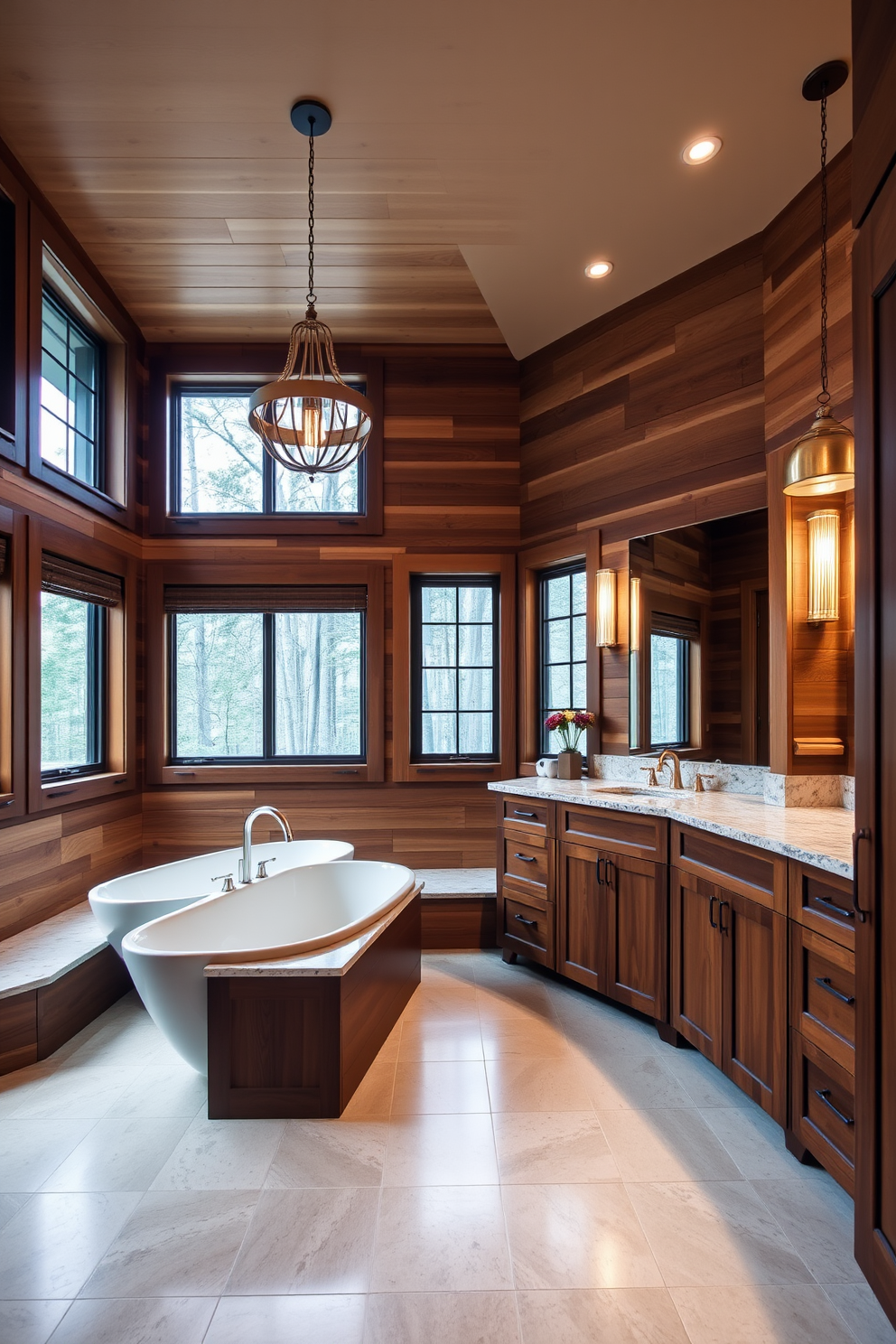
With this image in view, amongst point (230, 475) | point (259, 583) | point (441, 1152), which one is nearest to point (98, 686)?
point (259, 583)

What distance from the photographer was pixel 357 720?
447 cm

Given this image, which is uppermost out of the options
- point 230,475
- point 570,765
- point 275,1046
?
point 230,475

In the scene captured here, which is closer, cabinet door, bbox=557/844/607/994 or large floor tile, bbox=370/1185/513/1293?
large floor tile, bbox=370/1185/513/1293

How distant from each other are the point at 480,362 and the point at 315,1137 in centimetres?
405

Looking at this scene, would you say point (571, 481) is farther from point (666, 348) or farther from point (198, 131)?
point (198, 131)

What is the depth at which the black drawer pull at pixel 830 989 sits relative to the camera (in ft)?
6.05

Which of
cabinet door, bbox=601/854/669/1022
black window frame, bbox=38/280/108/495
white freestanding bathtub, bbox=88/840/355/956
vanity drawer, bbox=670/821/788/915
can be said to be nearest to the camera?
vanity drawer, bbox=670/821/788/915

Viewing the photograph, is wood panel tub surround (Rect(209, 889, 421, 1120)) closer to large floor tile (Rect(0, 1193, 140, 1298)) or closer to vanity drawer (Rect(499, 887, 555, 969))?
large floor tile (Rect(0, 1193, 140, 1298))

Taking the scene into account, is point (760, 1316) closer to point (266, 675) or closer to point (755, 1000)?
point (755, 1000)

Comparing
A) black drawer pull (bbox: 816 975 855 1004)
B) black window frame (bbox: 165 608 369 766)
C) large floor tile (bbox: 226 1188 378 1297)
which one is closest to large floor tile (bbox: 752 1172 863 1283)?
black drawer pull (bbox: 816 975 855 1004)

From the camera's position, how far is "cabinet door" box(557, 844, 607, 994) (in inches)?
124

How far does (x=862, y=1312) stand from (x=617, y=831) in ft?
5.40

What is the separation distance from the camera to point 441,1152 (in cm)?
217

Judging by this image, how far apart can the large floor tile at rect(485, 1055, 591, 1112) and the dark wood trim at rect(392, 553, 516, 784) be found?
1.87 metres
